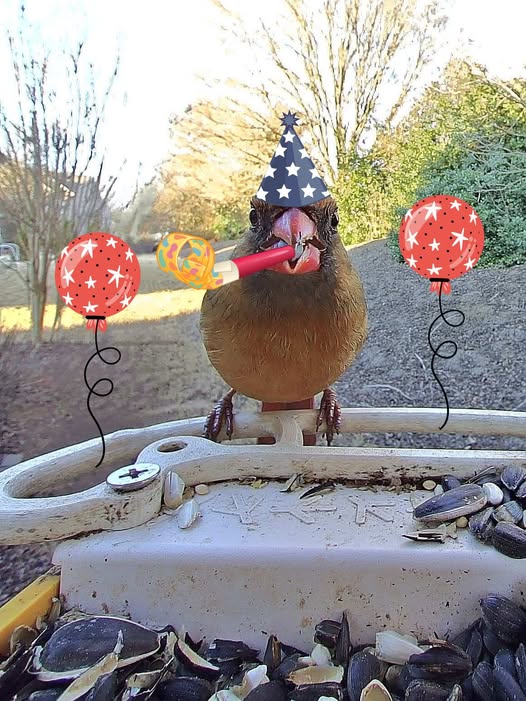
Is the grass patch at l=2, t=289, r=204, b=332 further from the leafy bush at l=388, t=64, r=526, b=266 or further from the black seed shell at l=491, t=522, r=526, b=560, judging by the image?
the black seed shell at l=491, t=522, r=526, b=560

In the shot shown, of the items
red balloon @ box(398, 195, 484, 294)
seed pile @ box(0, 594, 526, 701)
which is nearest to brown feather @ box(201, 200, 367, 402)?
red balloon @ box(398, 195, 484, 294)

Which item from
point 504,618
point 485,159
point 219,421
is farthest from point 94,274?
point 485,159

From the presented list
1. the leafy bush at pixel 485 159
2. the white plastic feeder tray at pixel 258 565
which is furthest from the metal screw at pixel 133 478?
the leafy bush at pixel 485 159

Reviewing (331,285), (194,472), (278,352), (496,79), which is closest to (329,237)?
(331,285)

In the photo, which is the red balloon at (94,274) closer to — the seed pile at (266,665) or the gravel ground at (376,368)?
the seed pile at (266,665)

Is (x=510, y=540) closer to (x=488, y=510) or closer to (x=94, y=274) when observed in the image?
(x=488, y=510)
